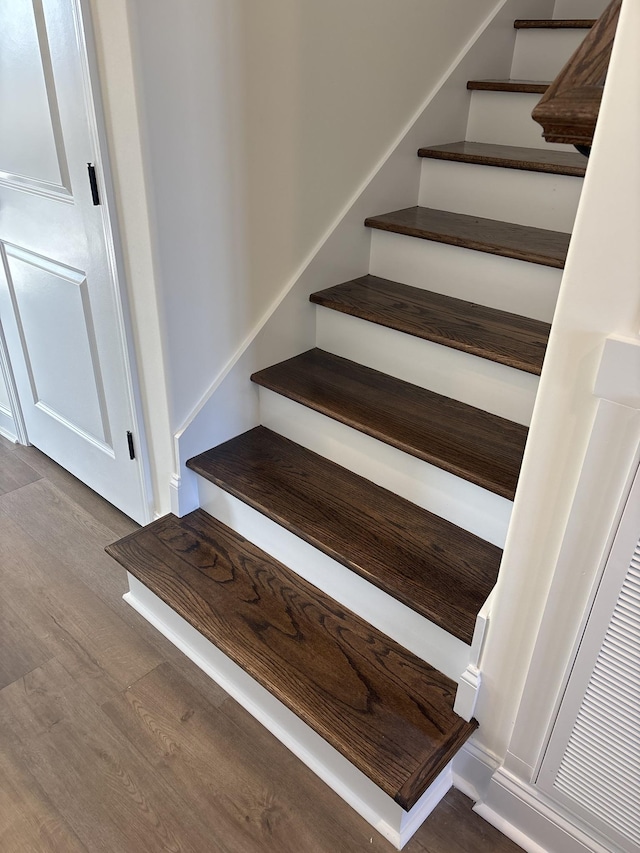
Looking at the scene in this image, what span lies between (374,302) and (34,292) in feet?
3.56

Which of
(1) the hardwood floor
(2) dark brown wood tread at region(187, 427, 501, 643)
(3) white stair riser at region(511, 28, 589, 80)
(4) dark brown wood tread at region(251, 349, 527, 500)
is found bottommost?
(1) the hardwood floor

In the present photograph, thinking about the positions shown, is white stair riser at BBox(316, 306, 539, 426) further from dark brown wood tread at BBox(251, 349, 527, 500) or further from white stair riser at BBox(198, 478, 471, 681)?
white stair riser at BBox(198, 478, 471, 681)

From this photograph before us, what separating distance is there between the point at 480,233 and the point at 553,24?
86 centimetres

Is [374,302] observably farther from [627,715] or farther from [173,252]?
[627,715]

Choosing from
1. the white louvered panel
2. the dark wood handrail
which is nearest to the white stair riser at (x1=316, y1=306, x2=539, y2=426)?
the white louvered panel

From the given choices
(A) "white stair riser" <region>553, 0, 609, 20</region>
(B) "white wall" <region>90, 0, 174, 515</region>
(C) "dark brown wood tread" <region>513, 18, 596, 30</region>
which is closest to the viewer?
(B) "white wall" <region>90, 0, 174, 515</region>

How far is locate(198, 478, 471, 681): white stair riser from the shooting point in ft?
4.42

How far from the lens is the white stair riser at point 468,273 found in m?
1.66

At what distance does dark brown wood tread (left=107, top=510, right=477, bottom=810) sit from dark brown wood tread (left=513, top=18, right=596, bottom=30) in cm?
189

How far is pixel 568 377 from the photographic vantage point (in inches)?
36.4

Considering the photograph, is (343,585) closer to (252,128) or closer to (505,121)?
(252,128)

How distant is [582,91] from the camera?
30.2 inches

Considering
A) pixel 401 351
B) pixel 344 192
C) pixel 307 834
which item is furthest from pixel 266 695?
pixel 344 192

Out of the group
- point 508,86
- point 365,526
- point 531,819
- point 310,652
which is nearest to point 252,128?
point 508,86
